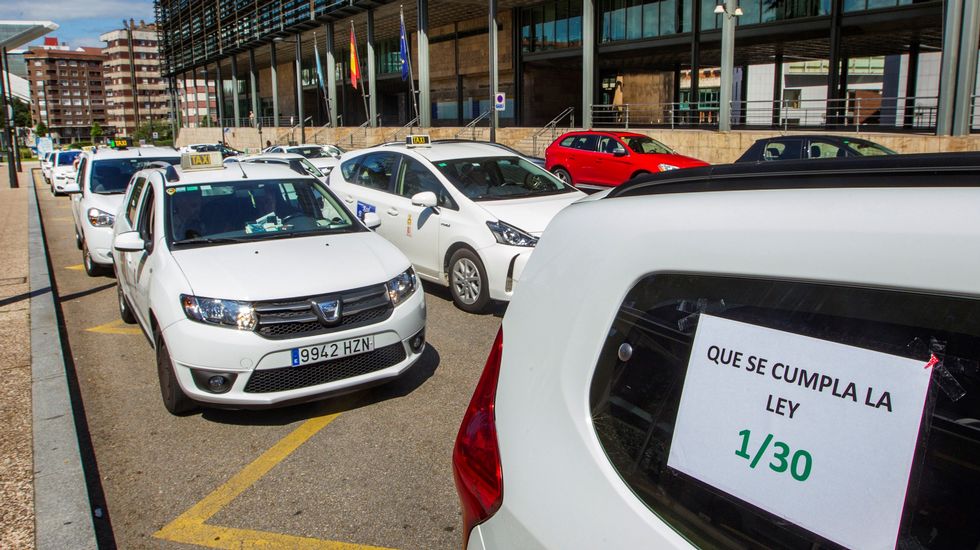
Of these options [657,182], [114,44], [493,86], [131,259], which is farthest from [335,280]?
[114,44]

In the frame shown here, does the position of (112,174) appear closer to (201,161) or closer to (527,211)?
(201,161)

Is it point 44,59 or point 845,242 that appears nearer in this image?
point 845,242

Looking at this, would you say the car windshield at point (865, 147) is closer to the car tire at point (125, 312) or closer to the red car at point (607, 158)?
the red car at point (607, 158)

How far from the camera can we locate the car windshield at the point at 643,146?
19.2 m

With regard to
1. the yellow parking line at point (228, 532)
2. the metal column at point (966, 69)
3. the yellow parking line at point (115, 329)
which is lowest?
the yellow parking line at point (228, 532)

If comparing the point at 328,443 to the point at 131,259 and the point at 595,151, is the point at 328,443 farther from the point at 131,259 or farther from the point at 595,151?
the point at 595,151

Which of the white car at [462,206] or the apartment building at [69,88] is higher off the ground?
the apartment building at [69,88]

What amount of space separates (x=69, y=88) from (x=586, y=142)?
601ft

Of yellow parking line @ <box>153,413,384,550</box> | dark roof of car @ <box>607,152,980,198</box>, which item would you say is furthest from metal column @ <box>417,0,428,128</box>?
dark roof of car @ <box>607,152,980,198</box>

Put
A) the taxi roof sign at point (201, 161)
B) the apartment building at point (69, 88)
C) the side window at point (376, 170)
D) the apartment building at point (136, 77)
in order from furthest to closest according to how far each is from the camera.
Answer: the apartment building at point (69, 88) < the apartment building at point (136, 77) < the side window at point (376, 170) < the taxi roof sign at point (201, 161)

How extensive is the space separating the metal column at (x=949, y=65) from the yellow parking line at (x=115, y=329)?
1971 centimetres

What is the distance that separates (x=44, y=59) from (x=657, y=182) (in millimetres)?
198593

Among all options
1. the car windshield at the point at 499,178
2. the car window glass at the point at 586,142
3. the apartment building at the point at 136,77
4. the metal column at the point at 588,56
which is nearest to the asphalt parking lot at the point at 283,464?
the car windshield at the point at 499,178

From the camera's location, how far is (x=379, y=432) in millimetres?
4590
